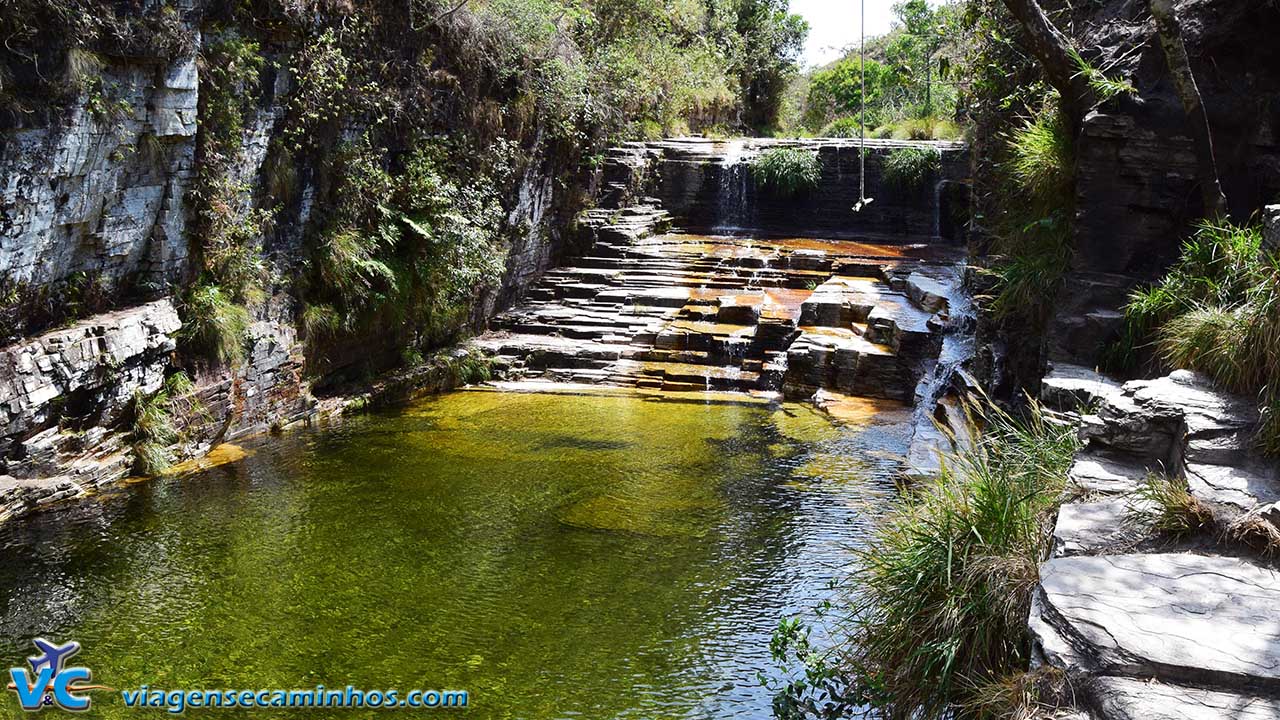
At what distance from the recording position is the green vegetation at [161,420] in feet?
27.6

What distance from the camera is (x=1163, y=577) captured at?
12.1ft

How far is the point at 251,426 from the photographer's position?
9.81m

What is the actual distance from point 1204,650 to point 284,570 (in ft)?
17.6

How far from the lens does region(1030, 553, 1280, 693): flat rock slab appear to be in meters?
3.17

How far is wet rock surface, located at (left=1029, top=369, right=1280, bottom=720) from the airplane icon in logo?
4.86 meters

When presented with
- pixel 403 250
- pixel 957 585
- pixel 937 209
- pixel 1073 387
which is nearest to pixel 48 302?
pixel 403 250

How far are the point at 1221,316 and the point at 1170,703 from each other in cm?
290

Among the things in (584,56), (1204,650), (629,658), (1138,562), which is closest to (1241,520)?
(1138,562)

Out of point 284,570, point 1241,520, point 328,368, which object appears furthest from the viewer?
point 328,368

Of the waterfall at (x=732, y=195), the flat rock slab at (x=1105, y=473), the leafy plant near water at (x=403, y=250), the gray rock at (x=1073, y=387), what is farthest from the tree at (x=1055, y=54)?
the waterfall at (x=732, y=195)

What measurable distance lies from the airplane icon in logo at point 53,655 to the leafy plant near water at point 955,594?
3.83m

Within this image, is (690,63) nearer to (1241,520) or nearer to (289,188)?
(289,188)

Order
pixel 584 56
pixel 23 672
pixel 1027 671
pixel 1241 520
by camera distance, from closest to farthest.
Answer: pixel 1027 671, pixel 1241 520, pixel 23 672, pixel 584 56

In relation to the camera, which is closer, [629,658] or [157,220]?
[629,658]
